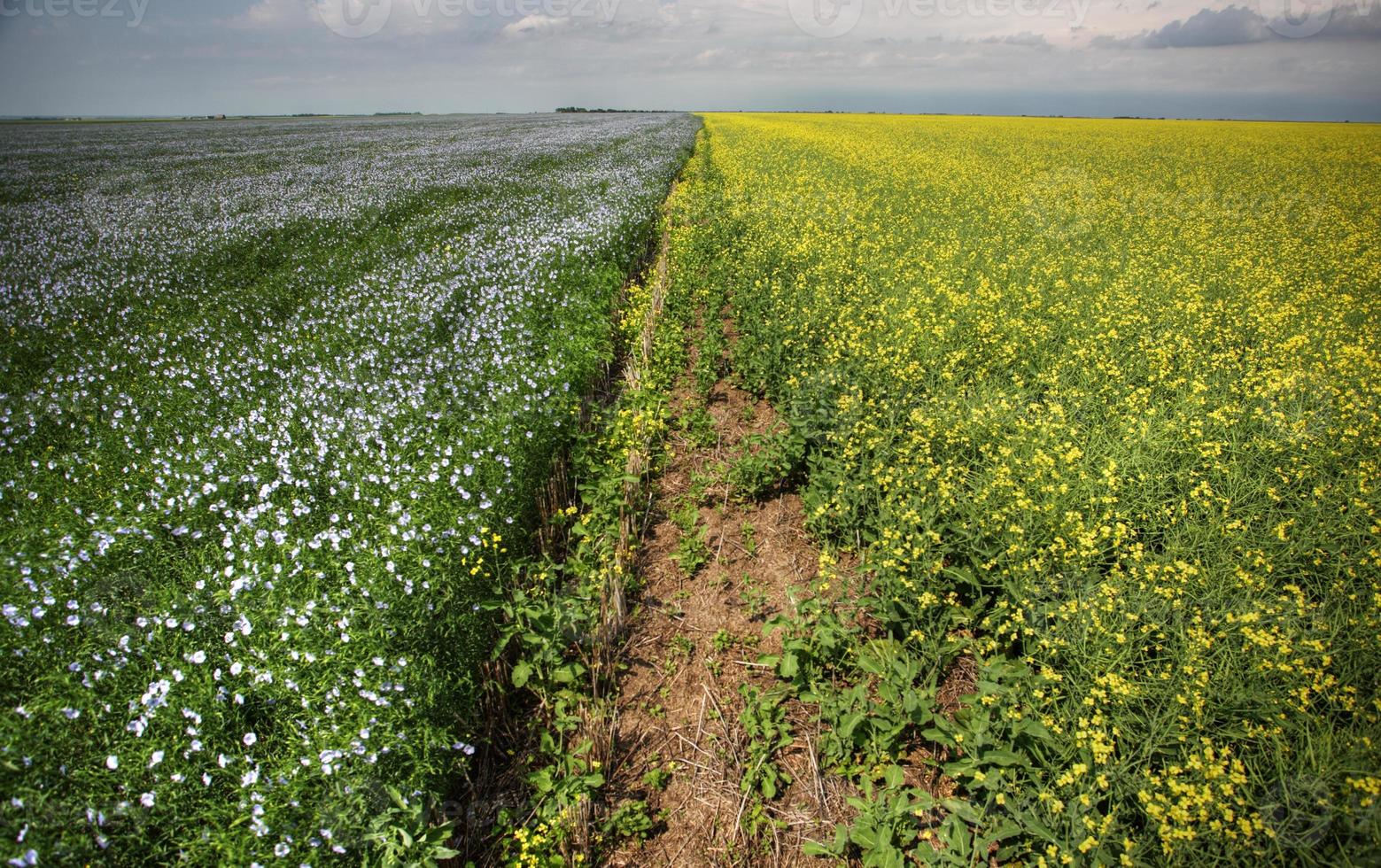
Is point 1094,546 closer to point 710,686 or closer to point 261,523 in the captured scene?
point 710,686

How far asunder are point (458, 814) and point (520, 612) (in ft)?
3.38

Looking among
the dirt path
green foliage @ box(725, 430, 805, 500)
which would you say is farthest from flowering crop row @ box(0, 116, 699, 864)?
green foliage @ box(725, 430, 805, 500)

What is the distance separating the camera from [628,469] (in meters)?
5.35

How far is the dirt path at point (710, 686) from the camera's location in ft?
9.71

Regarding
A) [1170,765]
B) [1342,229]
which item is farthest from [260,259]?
[1342,229]

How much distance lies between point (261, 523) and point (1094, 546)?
5.25 metres

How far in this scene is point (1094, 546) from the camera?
375 centimetres

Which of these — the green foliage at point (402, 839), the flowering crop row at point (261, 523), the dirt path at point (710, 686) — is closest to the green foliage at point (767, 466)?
the dirt path at point (710, 686)

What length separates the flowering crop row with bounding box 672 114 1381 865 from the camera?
257cm

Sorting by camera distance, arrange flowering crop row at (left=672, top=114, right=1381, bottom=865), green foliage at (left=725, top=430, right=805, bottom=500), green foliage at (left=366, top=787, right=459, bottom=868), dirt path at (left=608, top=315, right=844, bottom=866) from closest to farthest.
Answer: green foliage at (left=366, top=787, right=459, bottom=868)
flowering crop row at (left=672, top=114, right=1381, bottom=865)
dirt path at (left=608, top=315, right=844, bottom=866)
green foliage at (left=725, top=430, right=805, bottom=500)

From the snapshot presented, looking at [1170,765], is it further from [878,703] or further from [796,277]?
[796,277]

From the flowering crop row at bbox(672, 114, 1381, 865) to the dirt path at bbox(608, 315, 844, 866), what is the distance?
0.28 meters

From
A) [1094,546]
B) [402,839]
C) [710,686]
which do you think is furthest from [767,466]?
[402,839]

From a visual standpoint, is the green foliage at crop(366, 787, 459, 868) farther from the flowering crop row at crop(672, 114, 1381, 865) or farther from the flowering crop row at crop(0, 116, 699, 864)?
the flowering crop row at crop(672, 114, 1381, 865)
